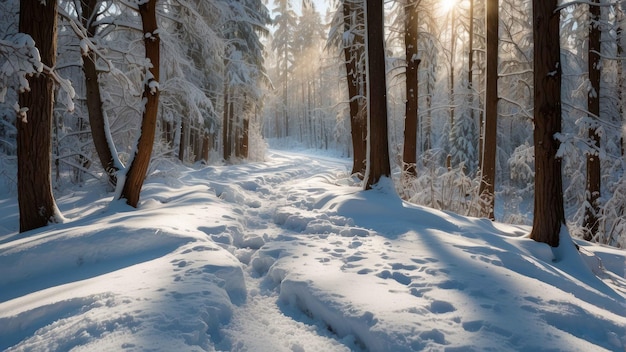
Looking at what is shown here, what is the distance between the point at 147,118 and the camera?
6812mm

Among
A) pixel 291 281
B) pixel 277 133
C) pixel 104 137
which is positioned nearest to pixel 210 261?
pixel 291 281

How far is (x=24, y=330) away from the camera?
2.30 meters

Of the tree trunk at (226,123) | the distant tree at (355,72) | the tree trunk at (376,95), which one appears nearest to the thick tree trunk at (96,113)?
the tree trunk at (376,95)

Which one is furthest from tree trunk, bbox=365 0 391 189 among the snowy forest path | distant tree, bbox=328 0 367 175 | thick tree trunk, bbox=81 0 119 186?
thick tree trunk, bbox=81 0 119 186

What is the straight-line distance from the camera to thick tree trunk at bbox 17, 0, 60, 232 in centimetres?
517

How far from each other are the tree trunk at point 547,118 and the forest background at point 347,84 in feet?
0.83

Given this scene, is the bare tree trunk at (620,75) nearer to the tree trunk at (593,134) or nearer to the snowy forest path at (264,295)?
the tree trunk at (593,134)

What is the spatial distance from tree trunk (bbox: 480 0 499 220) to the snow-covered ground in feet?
9.61

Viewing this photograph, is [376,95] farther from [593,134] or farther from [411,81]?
[593,134]

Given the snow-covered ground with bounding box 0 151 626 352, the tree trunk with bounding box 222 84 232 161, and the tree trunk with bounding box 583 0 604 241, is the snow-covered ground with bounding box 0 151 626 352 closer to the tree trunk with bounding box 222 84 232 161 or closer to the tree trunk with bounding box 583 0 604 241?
the tree trunk with bounding box 583 0 604 241

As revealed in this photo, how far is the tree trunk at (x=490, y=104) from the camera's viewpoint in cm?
783

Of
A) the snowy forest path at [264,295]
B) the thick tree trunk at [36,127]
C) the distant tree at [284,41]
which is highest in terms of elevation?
the distant tree at [284,41]

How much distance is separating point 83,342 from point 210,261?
1.44 m

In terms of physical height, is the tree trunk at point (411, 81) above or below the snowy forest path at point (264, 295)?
above
